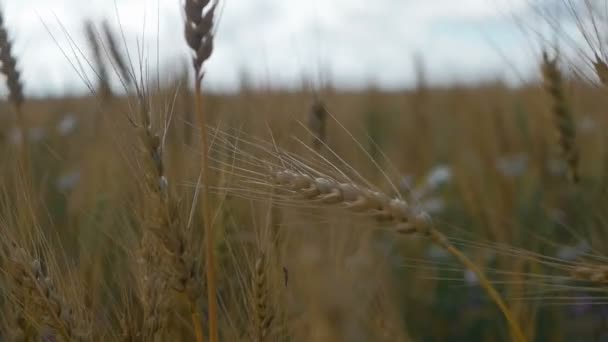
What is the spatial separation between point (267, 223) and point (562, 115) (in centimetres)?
71

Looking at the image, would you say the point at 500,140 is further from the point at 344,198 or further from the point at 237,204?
the point at 344,198

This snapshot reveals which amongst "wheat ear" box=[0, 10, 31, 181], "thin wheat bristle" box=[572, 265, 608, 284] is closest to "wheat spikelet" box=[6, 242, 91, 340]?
"wheat ear" box=[0, 10, 31, 181]

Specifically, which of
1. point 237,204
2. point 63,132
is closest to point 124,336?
point 237,204

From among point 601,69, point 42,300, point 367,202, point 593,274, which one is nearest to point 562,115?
point 601,69

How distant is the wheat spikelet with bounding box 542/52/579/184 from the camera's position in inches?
49.8

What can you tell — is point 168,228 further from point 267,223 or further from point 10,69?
point 10,69

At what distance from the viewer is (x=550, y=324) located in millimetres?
1677

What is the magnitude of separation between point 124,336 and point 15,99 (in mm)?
639

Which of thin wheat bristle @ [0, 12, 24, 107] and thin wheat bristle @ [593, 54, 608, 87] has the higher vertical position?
thin wheat bristle @ [0, 12, 24, 107]

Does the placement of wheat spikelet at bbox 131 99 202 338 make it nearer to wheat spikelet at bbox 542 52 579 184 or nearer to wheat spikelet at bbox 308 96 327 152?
wheat spikelet at bbox 308 96 327 152

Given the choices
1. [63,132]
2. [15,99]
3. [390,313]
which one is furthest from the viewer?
[63,132]

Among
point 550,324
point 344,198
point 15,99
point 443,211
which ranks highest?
point 15,99

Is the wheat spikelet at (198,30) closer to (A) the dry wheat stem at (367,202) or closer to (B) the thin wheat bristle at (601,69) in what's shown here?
(A) the dry wheat stem at (367,202)

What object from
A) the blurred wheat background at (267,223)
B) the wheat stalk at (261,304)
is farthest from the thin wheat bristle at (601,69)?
the wheat stalk at (261,304)
